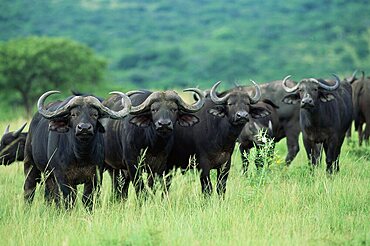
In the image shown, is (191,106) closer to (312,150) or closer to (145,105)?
(145,105)

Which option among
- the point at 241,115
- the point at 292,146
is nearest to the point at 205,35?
the point at 292,146

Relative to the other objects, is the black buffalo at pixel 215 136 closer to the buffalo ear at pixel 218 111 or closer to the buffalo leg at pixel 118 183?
the buffalo ear at pixel 218 111

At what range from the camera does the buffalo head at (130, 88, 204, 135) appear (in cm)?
852

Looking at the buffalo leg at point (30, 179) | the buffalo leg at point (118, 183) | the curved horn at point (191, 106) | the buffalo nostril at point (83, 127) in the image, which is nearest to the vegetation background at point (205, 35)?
the buffalo leg at point (118, 183)

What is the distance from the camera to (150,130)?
882 centimetres

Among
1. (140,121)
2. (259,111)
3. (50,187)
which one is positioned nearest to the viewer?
(140,121)

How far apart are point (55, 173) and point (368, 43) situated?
66209 mm

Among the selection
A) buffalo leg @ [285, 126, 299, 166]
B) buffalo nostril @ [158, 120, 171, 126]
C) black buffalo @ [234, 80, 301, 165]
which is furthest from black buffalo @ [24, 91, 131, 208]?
black buffalo @ [234, 80, 301, 165]

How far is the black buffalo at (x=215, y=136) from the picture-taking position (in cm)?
934

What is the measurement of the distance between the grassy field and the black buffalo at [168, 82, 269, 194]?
275mm

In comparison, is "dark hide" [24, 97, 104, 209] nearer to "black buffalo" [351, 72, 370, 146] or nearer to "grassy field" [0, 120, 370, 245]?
"grassy field" [0, 120, 370, 245]

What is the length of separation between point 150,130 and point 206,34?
3118 inches

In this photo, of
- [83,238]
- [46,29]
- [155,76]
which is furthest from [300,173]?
[46,29]

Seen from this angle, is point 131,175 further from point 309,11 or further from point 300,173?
point 309,11
